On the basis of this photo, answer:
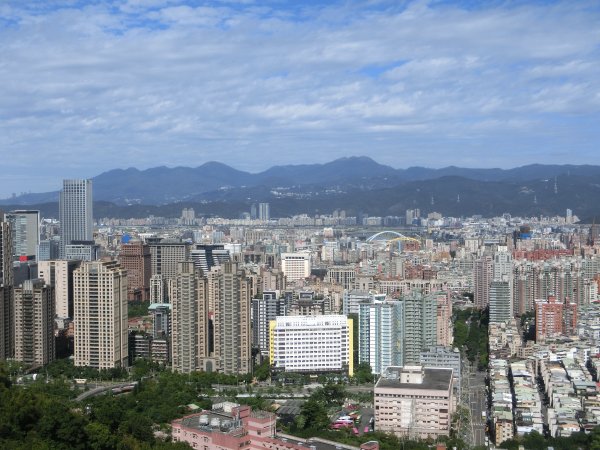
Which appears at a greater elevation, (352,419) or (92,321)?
(92,321)

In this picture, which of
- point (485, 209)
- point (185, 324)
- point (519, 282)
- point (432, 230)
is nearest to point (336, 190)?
point (485, 209)

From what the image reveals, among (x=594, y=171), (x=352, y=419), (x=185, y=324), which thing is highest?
(x=594, y=171)

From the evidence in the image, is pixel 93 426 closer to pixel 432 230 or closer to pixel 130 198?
pixel 432 230

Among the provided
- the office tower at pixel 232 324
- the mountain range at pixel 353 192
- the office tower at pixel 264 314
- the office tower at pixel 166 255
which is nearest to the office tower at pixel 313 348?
the office tower at pixel 232 324

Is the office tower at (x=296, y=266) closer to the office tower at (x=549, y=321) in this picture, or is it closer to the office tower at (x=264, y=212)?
the office tower at (x=549, y=321)

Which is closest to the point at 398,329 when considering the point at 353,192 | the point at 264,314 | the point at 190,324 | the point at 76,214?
the point at 264,314

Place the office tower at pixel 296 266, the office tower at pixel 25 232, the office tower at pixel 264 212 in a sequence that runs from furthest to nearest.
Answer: the office tower at pixel 264 212 → the office tower at pixel 25 232 → the office tower at pixel 296 266

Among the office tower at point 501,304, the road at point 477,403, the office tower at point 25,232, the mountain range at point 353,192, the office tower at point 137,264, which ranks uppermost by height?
the mountain range at point 353,192
